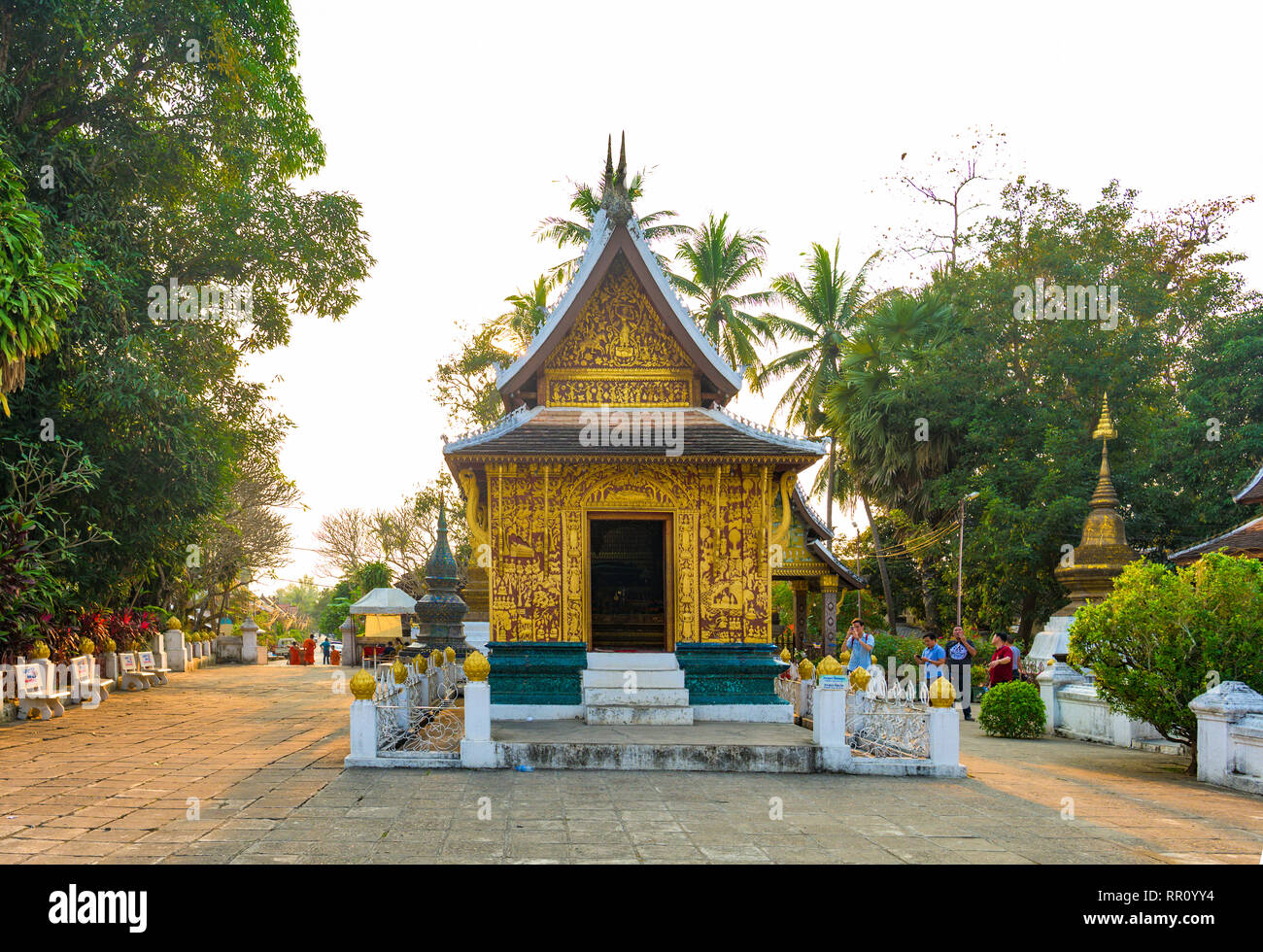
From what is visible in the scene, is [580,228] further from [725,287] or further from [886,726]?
[886,726]

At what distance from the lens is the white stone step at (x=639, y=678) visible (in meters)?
12.5

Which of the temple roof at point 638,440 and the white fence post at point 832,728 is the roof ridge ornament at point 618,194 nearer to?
the temple roof at point 638,440

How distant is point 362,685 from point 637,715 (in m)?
3.83

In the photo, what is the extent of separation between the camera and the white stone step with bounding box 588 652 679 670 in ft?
41.5

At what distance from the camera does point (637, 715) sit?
12023 mm

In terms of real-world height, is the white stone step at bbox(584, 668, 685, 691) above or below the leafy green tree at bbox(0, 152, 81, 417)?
below

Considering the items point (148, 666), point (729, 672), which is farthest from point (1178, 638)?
point (148, 666)

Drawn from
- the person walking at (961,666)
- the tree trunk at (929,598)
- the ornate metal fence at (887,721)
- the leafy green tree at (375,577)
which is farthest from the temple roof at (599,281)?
the leafy green tree at (375,577)

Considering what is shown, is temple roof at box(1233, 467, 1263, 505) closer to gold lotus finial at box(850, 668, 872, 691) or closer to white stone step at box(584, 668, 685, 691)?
gold lotus finial at box(850, 668, 872, 691)

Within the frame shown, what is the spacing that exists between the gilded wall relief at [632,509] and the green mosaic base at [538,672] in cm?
18

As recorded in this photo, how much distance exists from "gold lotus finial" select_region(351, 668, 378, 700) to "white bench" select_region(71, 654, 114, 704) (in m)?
9.57

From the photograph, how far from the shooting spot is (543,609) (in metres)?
12.7

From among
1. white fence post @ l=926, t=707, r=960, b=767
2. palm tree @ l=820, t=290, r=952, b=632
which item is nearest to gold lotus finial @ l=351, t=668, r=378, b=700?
white fence post @ l=926, t=707, r=960, b=767

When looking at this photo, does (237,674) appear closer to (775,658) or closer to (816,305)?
(775,658)
